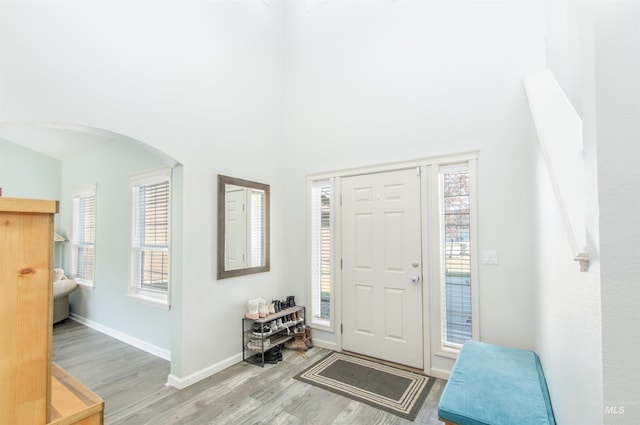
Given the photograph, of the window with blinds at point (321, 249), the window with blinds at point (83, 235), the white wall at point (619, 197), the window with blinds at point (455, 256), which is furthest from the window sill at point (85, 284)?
the white wall at point (619, 197)

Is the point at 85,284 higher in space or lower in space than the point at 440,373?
higher

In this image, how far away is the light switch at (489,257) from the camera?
2.61 m

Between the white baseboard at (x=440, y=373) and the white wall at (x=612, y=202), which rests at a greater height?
the white wall at (x=612, y=202)

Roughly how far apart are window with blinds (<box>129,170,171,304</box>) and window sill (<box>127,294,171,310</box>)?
0.5 inches

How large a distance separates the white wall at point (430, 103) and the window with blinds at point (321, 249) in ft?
0.52

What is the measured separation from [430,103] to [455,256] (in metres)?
1.54

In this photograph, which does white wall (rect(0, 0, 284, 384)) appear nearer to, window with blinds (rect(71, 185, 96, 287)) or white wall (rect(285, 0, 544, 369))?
white wall (rect(285, 0, 544, 369))

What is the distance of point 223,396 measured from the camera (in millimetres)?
2494

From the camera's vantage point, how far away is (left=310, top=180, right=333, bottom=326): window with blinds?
3.58 metres

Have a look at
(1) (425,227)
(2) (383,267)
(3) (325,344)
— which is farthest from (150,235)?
(1) (425,227)

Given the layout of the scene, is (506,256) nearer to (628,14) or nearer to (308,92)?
(628,14)
